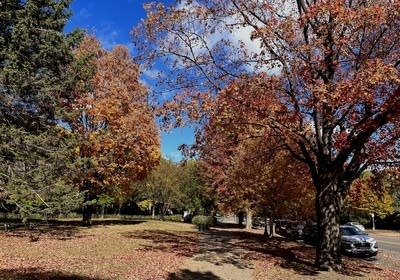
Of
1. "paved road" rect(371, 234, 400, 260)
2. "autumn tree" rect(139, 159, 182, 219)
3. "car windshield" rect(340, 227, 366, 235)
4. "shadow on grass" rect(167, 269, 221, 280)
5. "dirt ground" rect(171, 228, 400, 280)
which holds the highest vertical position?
"autumn tree" rect(139, 159, 182, 219)

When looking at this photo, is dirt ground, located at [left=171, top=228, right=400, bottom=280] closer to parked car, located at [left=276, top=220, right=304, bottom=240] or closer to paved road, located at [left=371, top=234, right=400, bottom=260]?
paved road, located at [left=371, top=234, right=400, bottom=260]

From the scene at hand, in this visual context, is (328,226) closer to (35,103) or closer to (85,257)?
(85,257)

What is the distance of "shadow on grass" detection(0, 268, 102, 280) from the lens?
11.1 meters

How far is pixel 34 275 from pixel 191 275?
15.3ft

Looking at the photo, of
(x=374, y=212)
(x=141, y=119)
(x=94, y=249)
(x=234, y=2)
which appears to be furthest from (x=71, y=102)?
(x=374, y=212)

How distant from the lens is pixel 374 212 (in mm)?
62781

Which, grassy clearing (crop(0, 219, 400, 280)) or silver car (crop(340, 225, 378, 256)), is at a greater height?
silver car (crop(340, 225, 378, 256))

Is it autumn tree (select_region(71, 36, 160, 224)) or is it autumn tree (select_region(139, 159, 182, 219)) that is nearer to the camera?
autumn tree (select_region(71, 36, 160, 224))

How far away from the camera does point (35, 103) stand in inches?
877

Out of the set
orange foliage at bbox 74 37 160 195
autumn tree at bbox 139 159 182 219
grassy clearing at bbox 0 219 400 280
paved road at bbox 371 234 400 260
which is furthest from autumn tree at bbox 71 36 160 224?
autumn tree at bbox 139 159 182 219

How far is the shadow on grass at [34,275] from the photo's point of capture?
11133 millimetres

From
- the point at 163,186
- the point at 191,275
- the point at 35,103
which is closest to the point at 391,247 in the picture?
the point at 191,275

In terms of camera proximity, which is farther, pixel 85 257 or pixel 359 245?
pixel 359 245

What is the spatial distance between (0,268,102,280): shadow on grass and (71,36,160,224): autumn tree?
1434 centimetres
